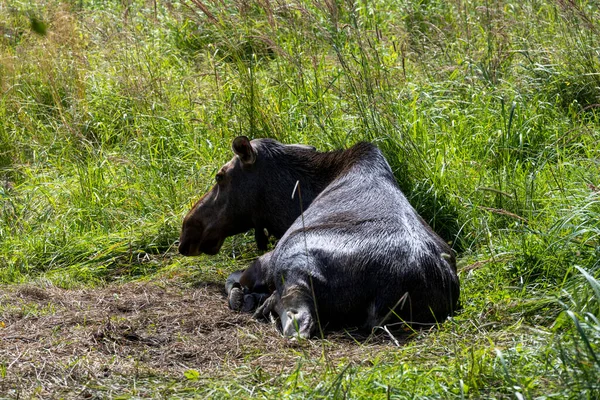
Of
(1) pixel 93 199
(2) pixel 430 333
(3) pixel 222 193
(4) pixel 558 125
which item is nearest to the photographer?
(2) pixel 430 333

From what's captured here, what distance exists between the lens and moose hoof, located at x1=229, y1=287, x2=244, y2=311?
645 centimetres

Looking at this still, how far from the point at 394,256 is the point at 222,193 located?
214 centimetres

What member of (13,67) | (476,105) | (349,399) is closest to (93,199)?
(13,67)

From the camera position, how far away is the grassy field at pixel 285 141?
15.3 ft

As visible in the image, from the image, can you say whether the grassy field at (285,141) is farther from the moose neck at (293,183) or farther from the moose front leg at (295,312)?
the moose neck at (293,183)

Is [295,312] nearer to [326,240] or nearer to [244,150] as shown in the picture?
[326,240]

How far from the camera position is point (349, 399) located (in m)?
4.06

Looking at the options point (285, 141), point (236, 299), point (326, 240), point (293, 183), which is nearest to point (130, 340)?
point (236, 299)

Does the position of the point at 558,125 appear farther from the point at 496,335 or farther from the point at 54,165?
the point at 54,165

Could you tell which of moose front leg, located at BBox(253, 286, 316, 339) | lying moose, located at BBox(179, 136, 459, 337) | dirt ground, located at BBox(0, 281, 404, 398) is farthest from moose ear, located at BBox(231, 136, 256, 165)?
moose front leg, located at BBox(253, 286, 316, 339)

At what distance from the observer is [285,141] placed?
8539 millimetres

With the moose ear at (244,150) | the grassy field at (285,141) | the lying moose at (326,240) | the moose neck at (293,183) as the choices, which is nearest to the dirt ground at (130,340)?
the grassy field at (285,141)

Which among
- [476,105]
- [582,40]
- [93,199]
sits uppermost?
[582,40]

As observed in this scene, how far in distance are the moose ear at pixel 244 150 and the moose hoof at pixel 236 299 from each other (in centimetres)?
115
